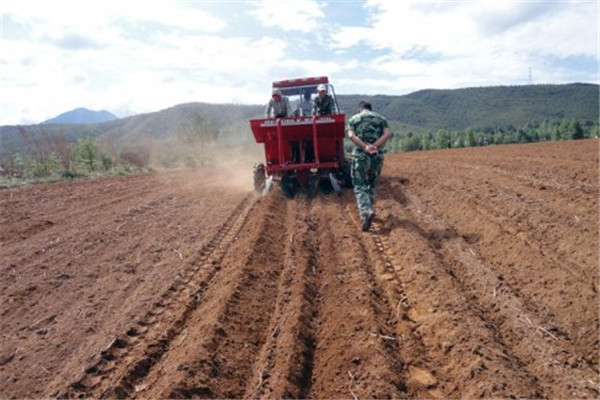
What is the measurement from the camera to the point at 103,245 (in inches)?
261

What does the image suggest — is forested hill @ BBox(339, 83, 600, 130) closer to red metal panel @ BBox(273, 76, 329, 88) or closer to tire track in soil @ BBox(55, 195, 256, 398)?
red metal panel @ BBox(273, 76, 329, 88)

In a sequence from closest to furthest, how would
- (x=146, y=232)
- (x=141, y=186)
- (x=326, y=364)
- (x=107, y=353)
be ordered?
(x=326, y=364), (x=107, y=353), (x=146, y=232), (x=141, y=186)

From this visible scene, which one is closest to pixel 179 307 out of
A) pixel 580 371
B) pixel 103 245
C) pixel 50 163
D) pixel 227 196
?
pixel 103 245

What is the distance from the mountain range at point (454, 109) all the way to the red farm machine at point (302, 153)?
69514 mm

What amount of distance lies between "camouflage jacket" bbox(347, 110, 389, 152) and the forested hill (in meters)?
84.4

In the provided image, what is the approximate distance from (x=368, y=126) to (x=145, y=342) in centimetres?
505

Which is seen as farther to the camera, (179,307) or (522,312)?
(179,307)

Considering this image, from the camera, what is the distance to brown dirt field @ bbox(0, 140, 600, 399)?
3143 millimetres

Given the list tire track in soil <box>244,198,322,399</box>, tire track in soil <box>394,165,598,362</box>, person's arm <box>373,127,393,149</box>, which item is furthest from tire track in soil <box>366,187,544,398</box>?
person's arm <box>373,127,393,149</box>

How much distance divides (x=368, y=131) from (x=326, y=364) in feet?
16.0

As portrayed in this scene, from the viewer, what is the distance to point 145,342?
377 centimetres

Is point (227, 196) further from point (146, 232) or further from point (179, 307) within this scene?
point (179, 307)

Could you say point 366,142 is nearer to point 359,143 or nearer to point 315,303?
point 359,143

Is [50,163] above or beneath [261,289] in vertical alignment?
above
